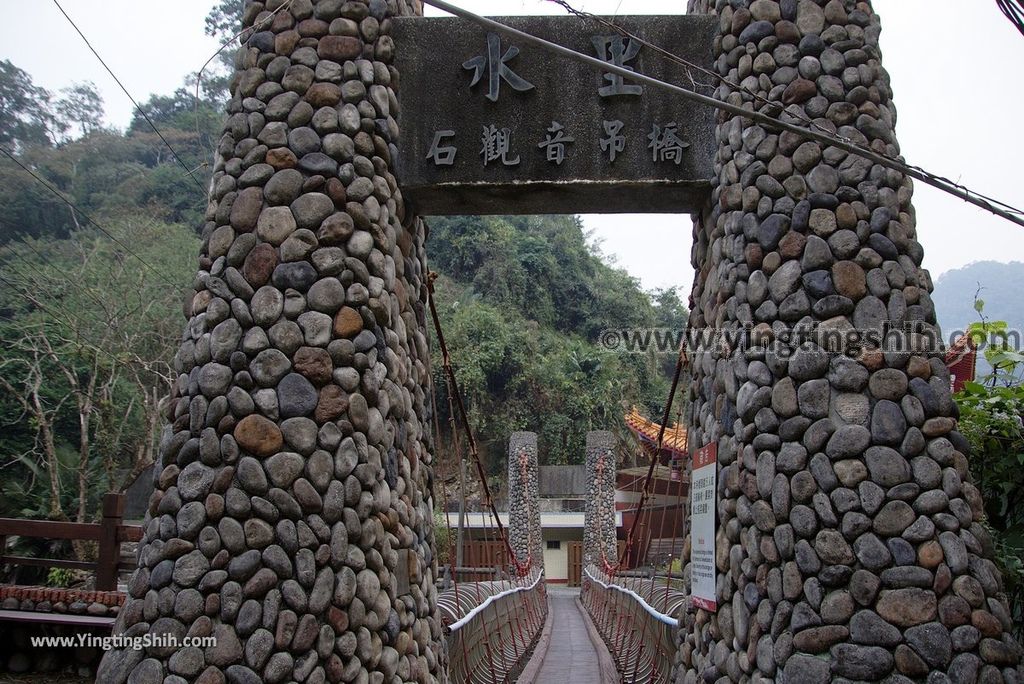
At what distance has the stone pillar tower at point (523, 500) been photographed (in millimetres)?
15125

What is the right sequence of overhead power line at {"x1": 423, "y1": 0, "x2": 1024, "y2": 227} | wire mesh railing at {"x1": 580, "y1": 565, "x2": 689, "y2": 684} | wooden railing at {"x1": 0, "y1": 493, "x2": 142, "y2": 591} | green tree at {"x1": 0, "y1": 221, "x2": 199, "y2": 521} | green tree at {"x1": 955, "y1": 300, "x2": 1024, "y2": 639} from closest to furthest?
1. overhead power line at {"x1": 423, "y1": 0, "x2": 1024, "y2": 227}
2. green tree at {"x1": 955, "y1": 300, "x2": 1024, "y2": 639}
3. wire mesh railing at {"x1": 580, "y1": 565, "x2": 689, "y2": 684}
4. wooden railing at {"x1": 0, "y1": 493, "x2": 142, "y2": 591}
5. green tree at {"x1": 0, "y1": 221, "x2": 199, "y2": 521}

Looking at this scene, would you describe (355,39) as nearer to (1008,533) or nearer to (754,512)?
(754,512)

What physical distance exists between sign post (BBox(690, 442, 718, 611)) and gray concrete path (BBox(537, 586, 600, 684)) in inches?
124

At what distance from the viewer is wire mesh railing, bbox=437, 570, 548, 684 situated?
4.73 meters

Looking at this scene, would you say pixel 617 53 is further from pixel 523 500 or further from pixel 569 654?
pixel 523 500

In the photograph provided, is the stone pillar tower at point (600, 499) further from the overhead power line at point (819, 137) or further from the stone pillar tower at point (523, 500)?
the overhead power line at point (819, 137)

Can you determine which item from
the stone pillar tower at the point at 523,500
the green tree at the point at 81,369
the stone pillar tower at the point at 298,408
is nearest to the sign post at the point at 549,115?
the stone pillar tower at the point at 298,408

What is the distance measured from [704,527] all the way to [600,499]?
11.9m

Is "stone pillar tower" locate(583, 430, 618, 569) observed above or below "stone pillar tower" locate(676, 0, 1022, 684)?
below

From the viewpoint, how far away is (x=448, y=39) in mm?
3895

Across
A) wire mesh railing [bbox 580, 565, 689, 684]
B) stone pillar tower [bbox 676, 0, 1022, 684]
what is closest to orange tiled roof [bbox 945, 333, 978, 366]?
stone pillar tower [bbox 676, 0, 1022, 684]

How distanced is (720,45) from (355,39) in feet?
5.20

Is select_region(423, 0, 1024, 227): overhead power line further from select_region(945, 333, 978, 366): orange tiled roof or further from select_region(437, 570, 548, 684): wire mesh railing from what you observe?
select_region(437, 570, 548, 684): wire mesh railing

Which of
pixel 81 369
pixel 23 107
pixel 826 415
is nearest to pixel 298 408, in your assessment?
pixel 826 415
